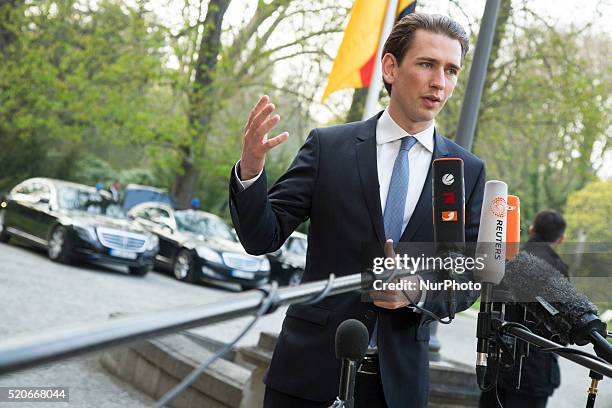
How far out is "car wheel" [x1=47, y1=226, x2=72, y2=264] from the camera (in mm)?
15125

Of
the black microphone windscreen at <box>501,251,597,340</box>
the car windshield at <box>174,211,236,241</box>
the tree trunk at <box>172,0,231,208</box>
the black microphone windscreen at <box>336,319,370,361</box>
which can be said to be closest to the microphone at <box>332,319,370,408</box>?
the black microphone windscreen at <box>336,319,370,361</box>

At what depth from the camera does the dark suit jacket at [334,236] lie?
2256 mm

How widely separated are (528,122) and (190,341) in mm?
13166

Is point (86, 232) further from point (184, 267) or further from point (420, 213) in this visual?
point (420, 213)

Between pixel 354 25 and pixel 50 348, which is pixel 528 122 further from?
pixel 50 348

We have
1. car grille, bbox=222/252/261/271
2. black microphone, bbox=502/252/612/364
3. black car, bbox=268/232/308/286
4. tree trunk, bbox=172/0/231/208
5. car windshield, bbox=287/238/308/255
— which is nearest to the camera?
black microphone, bbox=502/252/612/364

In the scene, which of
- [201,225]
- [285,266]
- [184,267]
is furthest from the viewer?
[285,266]

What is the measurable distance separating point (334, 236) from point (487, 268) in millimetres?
617

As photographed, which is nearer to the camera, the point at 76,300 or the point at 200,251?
the point at 76,300

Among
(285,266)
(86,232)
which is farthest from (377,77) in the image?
(285,266)

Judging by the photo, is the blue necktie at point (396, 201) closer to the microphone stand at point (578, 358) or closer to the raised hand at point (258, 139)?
the raised hand at point (258, 139)

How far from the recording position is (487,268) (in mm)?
1908

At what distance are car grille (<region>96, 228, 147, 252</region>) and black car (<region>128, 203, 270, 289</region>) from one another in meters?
1.68

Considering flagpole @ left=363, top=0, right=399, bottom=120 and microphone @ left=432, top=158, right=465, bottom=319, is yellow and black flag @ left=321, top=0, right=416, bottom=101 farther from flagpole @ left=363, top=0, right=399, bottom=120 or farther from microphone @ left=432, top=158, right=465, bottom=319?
microphone @ left=432, top=158, right=465, bottom=319
